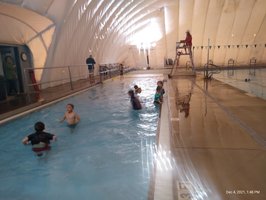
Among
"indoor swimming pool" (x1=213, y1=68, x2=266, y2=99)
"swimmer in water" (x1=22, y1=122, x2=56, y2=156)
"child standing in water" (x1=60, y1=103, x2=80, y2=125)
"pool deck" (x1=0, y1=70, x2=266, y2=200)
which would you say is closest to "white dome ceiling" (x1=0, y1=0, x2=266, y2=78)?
"child standing in water" (x1=60, y1=103, x2=80, y2=125)

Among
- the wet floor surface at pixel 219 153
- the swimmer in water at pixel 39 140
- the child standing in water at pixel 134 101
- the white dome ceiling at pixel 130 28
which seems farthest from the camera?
the white dome ceiling at pixel 130 28

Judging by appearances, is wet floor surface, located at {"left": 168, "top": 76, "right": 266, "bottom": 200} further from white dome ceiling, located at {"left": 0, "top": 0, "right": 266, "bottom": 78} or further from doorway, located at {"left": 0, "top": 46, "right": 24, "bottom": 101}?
doorway, located at {"left": 0, "top": 46, "right": 24, "bottom": 101}

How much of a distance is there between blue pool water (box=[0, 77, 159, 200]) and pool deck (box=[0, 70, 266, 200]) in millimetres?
311

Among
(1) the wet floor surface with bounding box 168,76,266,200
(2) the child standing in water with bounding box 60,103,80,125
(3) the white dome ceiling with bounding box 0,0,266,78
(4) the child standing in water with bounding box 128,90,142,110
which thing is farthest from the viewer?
(3) the white dome ceiling with bounding box 0,0,266,78

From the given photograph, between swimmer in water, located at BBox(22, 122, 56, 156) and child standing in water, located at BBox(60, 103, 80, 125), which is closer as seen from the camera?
swimmer in water, located at BBox(22, 122, 56, 156)

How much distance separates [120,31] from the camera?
26.9 meters

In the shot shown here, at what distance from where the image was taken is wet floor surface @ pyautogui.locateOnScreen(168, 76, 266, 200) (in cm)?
248

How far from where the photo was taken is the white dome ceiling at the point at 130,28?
11547 mm

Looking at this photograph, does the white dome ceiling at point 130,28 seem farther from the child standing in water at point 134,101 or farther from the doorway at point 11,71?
the child standing in water at point 134,101

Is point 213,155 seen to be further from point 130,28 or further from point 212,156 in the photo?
point 130,28

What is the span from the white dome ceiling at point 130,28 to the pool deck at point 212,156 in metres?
7.58

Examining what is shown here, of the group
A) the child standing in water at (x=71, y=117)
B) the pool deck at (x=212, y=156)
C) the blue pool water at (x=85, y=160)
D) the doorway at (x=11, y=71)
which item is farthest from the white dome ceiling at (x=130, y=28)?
the pool deck at (x=212, y=156)

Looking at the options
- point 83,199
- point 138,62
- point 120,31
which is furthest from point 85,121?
point 138,62

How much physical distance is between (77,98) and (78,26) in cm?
743
